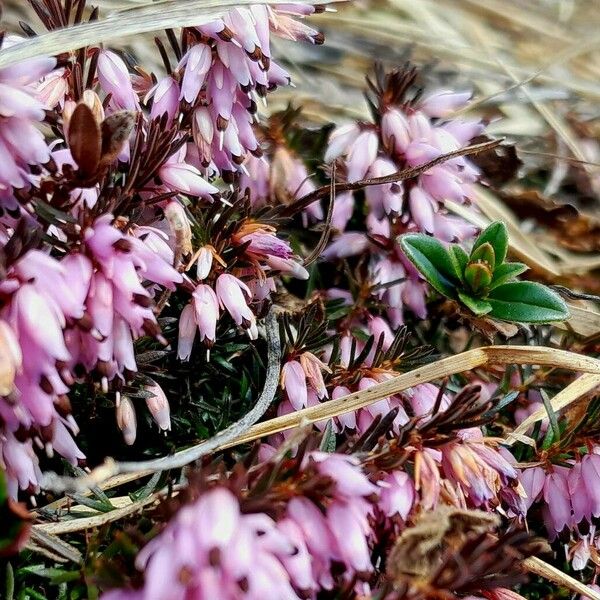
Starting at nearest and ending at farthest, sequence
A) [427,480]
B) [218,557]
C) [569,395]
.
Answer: [218,557] < [427,480] < [569,395]

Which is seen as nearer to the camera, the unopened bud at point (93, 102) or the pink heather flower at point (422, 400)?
the unopened bud at point (93, 102)

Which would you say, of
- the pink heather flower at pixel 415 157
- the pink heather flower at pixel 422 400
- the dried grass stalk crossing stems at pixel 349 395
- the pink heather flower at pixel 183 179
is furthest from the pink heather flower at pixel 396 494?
the pink heather flower at pixel 415 157

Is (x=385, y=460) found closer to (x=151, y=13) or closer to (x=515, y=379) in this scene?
(x=515, y=379)

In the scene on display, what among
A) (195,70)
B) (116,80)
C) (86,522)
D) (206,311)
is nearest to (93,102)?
(116,80)

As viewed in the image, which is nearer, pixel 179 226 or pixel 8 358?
pixel 8 358

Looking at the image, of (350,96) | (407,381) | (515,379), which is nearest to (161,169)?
(407,381)

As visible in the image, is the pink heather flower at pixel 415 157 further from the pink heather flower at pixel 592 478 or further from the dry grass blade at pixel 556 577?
the dry grass blade at pixel 556 577

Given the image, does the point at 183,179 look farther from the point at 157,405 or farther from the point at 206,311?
the point at 157,405

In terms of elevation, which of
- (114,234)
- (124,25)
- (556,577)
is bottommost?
(556,577)
